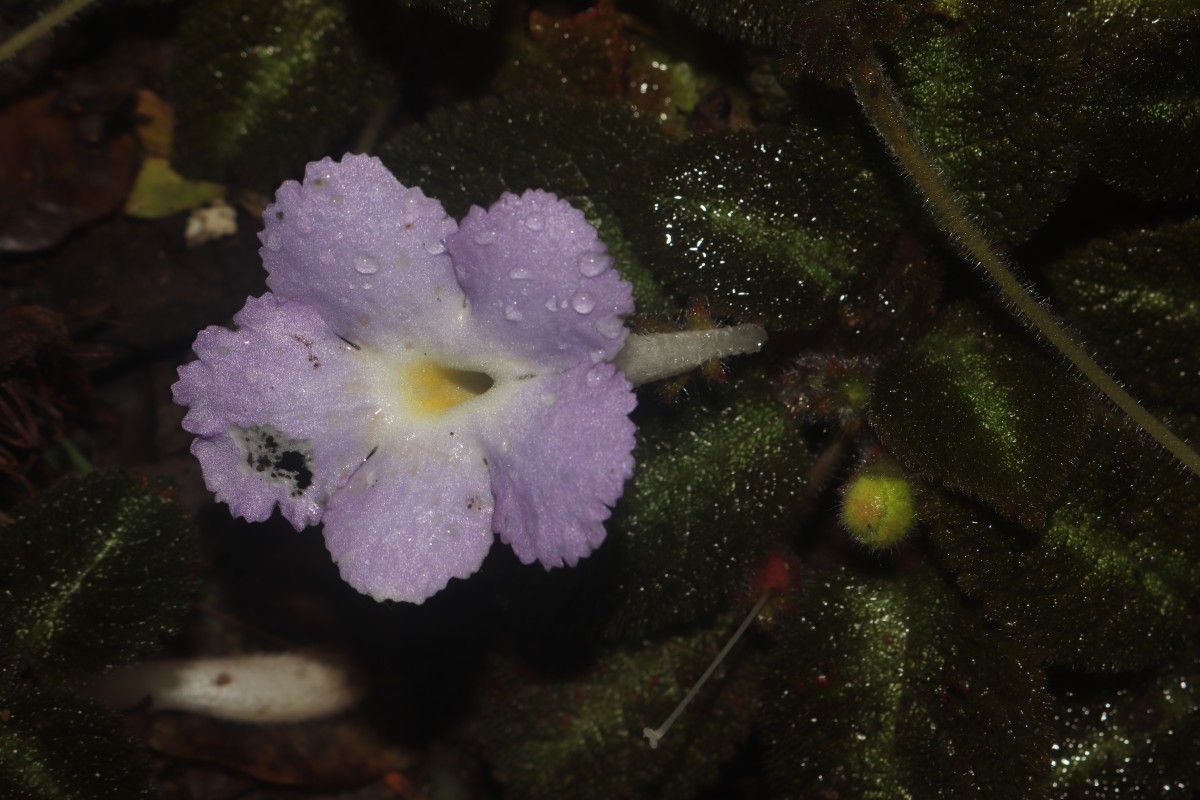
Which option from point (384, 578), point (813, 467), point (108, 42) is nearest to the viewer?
point (384, 578)

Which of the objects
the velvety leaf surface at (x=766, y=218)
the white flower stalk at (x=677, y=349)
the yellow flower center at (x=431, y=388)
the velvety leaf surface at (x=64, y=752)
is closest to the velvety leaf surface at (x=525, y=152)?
the velvety leaf surface at (x=766, y=218)

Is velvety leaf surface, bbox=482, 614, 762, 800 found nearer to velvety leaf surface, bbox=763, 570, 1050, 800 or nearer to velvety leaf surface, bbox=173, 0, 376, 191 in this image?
velvety leaf surface, bbox=763, 570, 1050, 800

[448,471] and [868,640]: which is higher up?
[448,471]

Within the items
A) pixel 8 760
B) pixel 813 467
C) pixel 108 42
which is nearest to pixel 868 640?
pixel 813 467

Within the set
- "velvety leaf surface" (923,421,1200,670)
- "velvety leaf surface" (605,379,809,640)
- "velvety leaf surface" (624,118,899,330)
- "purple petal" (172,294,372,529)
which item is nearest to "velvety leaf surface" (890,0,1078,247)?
"velvety leaf surface" (624,118,899,330)

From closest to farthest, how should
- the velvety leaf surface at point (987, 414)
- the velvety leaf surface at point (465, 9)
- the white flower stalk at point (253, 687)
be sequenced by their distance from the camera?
the velvety leaf surface at point (987, 414)
the velvety leaf surface at point (465, 9)
the white flower stalk at point (253, 687)

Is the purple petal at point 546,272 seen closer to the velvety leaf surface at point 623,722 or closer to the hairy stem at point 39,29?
the velvety leaf surface at point 623,722

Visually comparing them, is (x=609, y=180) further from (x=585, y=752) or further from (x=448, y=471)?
(x=585, y=752)
